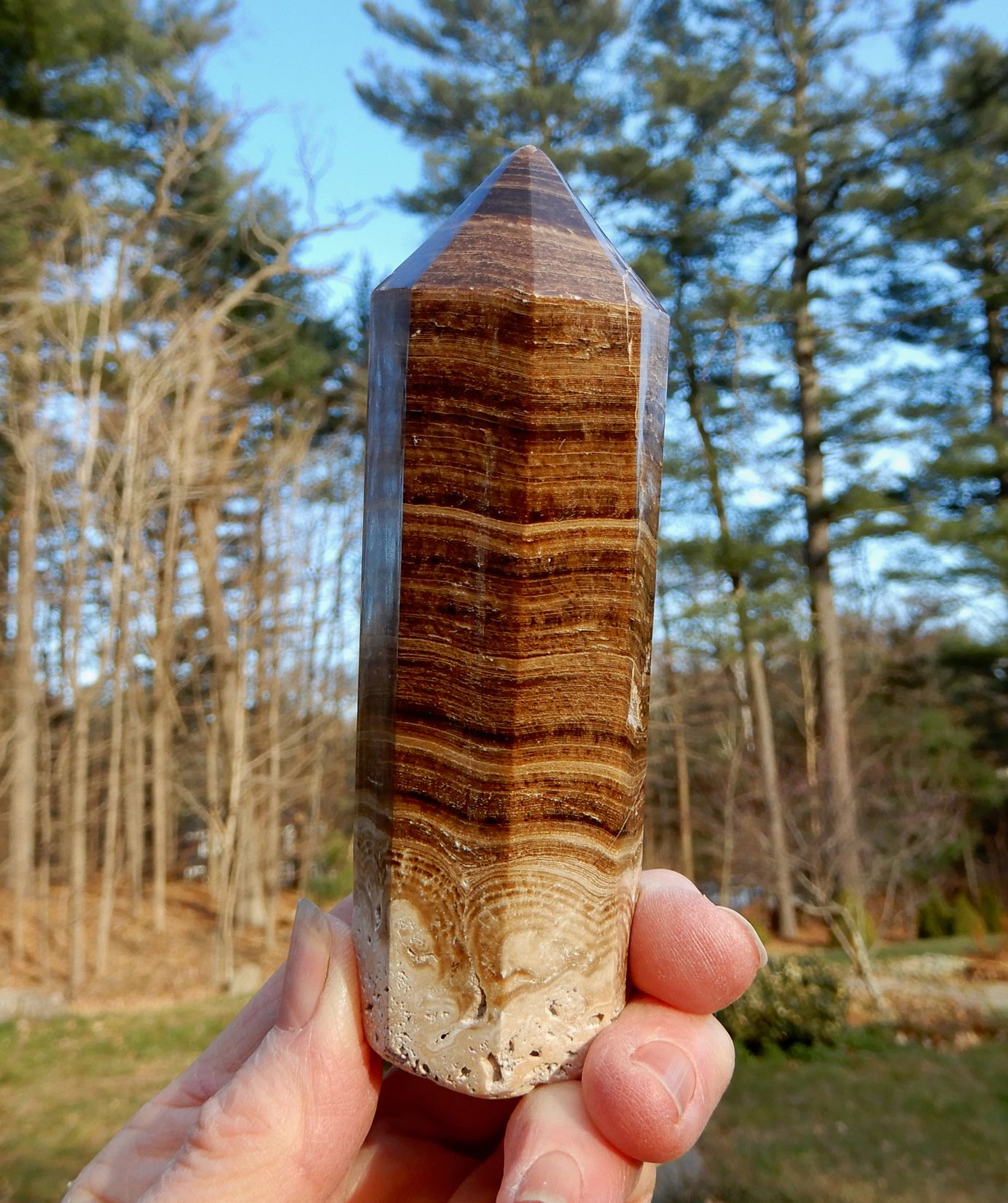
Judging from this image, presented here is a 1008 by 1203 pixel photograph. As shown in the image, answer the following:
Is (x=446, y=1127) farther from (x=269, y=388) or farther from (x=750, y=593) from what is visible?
(x=269, y=388)

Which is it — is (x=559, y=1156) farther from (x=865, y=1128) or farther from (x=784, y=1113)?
(x=784, y=1113)

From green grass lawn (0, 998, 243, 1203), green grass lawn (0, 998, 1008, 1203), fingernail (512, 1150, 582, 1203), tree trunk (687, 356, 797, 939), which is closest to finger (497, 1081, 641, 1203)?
fingernail (512, 1150, 582, 1203)

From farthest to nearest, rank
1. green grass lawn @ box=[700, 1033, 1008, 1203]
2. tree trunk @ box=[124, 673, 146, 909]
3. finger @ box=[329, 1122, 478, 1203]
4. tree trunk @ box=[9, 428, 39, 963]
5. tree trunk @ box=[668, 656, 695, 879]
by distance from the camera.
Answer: tree trunk @ box=[668, 656, 695, 879], tree trunk @ box=[124, 673, 146, 909], tree trunk @ box=[9, 428, 39, 963], green grass lawn @ box=[700, 1033, 1008, 1203], finger @ box=[329, 1122, 478, 1203]

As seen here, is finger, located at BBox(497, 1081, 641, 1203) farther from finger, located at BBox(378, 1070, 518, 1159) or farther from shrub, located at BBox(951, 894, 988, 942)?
shrub, located at BBox(951, 894, 988, 942)

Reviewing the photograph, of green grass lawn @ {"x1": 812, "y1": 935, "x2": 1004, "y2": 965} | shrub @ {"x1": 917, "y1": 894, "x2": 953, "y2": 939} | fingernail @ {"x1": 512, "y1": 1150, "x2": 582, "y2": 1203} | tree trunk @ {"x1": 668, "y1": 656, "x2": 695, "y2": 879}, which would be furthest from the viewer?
tree trunk @ {"x1": 668, "y1": 656, "x2": 695, "y2": 879}

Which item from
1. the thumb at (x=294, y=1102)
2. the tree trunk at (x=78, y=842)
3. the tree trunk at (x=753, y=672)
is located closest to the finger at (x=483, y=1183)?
the thumb at (x=294, y=1102)
